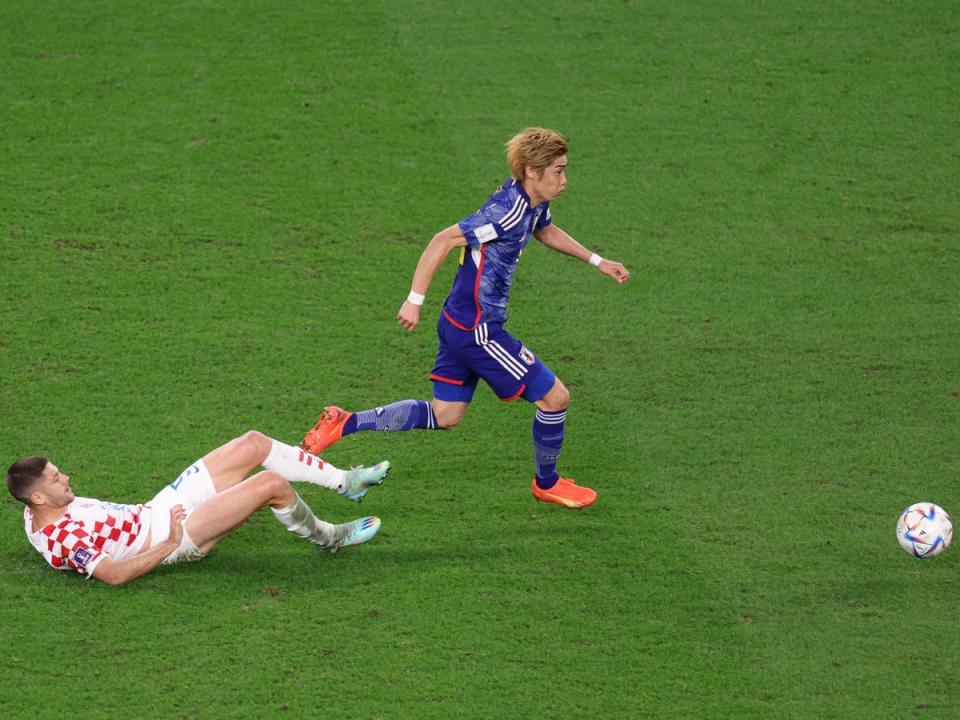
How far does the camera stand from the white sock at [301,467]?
6.73m

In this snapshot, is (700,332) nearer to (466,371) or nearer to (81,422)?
(466,371)

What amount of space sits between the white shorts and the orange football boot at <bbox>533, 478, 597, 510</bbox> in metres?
1.75

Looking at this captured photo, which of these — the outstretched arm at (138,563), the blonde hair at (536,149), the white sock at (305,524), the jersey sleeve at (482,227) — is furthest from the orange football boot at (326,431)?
the blonde hair at (536,149)

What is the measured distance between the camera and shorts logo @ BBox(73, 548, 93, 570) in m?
6.29

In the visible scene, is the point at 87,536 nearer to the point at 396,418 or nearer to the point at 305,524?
the point at 305,524

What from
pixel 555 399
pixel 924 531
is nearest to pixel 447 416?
pixel 555 399

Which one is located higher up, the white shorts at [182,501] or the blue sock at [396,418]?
the blue sock at [396,418]

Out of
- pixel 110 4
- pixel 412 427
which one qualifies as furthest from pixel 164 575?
pixel 110 4

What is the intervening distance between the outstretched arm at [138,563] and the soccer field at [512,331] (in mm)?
124

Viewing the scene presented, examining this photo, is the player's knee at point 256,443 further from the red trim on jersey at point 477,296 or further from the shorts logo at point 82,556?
the red trim on jersey at point 477,296

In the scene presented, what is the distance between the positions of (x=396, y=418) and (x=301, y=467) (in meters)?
0.64

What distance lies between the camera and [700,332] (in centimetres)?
877

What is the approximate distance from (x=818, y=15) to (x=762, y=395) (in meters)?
5.30

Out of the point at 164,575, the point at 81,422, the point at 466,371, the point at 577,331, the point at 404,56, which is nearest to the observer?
the point at 164,575
